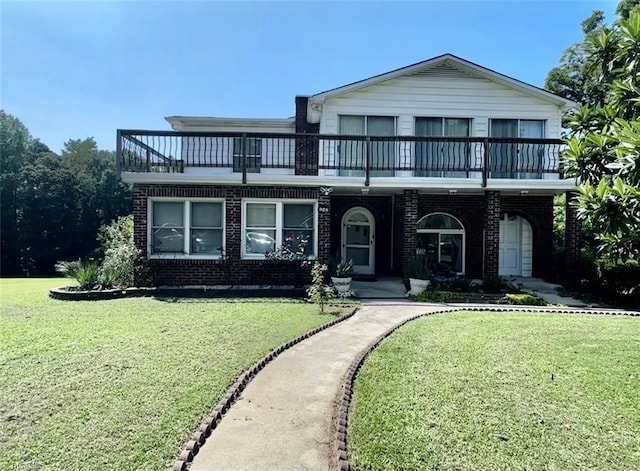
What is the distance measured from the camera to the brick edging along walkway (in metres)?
3.08

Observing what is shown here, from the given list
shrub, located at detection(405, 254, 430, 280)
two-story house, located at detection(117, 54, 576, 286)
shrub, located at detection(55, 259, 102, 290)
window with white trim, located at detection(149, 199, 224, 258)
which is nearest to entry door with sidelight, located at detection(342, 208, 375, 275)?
two-story house, located at detection(117, 54, 576, 286)

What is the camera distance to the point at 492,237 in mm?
12234

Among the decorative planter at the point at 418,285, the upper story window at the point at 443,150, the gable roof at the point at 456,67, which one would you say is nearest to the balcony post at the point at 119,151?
the gable roof at the point at 456,67

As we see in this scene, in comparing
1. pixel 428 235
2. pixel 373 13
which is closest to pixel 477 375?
pixel 373 13

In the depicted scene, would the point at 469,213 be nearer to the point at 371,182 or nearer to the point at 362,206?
the point at 362,206

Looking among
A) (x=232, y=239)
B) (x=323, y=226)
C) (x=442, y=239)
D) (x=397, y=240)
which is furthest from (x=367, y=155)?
(x=442, y=239)

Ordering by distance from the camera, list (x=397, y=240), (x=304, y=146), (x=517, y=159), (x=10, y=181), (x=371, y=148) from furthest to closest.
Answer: (x=10, y=181)
(x=397, y=240)
(x=304, y=146)
(x=517, y=159)
(x=371, y=148)

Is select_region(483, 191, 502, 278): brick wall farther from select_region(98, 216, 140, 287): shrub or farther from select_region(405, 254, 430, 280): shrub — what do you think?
select_region(98, 216, 140, 287): shrub

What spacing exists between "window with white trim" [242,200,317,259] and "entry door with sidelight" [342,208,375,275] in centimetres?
337

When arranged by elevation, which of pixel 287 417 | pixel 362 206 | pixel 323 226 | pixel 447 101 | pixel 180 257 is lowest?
pixel 287 417

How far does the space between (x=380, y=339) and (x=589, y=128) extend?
4.18 metres

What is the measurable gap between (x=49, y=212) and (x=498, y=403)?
116 ft

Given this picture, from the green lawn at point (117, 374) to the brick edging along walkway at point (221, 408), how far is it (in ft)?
0.33

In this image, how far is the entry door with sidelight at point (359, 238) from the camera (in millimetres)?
15523
